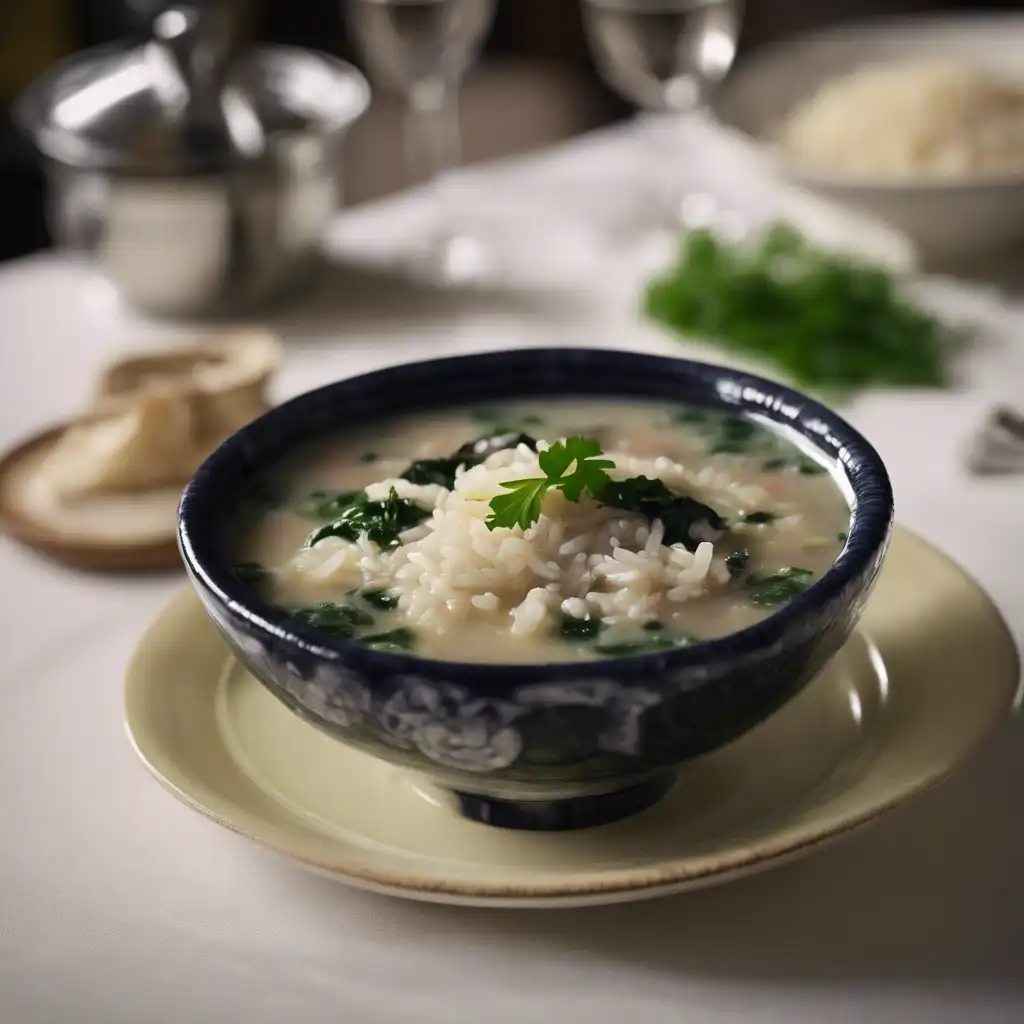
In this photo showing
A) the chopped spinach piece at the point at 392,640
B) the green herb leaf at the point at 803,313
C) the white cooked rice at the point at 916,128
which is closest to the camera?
the chopped spinach piece at the point at 392,640

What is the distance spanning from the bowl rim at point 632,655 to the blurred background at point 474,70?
9.07ft

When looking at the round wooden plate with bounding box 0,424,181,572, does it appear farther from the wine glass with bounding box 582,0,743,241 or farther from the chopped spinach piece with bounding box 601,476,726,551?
the wine glass with bounding box 582,0,743,241

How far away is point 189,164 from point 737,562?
1232mm

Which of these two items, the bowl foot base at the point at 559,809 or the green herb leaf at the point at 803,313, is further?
the green herb leaf at the point at 803,313

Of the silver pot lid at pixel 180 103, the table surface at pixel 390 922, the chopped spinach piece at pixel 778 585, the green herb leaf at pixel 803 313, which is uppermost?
the chopped spinach piece at pixel 778 585

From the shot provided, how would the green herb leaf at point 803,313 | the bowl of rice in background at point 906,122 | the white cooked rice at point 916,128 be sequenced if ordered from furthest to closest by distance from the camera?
the white cooked rice at point 916,128
the bowl of rice in background at point 906,122
the green herb leaf at point 803,313

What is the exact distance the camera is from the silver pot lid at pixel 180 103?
6.81 ft

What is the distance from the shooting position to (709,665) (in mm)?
909

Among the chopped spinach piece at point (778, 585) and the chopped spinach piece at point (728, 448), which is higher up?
the chopped spinach piece at point (778, 585)

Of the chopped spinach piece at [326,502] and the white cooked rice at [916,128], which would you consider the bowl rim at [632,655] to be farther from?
the white cooked rice at [916,128]

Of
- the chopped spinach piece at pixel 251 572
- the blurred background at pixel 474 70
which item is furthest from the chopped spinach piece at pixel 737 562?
the blurred background at pixel 474 70

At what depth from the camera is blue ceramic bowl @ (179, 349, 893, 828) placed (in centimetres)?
90

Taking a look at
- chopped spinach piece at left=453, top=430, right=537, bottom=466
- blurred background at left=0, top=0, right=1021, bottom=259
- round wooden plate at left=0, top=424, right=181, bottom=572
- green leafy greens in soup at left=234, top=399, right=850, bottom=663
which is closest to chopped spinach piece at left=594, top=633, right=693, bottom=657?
green leafy greens in soup at left=234, top=399, right=850, bottom=663

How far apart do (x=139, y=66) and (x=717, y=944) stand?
1.63 m
